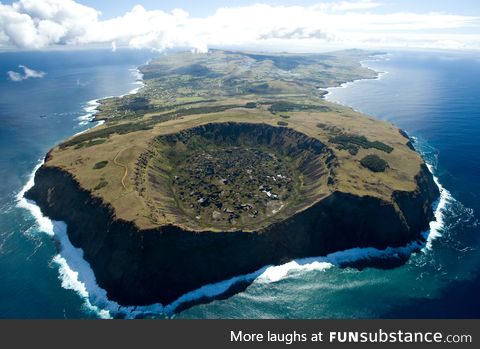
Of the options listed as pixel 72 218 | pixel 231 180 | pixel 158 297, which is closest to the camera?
pixel 158 297

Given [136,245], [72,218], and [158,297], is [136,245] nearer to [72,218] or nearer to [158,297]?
[158,297]

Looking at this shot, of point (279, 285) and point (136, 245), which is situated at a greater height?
point (136, 245)

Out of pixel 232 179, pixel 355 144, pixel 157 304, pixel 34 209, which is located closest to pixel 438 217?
pixel 355 144

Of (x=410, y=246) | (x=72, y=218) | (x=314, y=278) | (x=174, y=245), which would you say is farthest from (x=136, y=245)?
(x=410, y=246)

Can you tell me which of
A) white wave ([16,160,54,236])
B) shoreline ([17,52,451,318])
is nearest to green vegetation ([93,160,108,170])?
shoreline ([17,52,451,318])

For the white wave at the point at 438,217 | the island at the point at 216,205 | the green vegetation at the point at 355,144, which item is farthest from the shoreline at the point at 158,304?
the green vegetation at the point at 355,144

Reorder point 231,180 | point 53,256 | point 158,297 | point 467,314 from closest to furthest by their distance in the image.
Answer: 1. point 467,314
2. point 158,297
3. point 53,256
4. point 231,180

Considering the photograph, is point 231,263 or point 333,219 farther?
point 333,219
